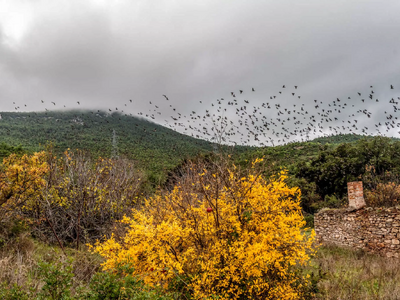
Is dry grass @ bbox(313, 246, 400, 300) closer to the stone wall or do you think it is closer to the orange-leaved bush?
the stone wall

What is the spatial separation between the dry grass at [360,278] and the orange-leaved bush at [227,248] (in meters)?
2.05

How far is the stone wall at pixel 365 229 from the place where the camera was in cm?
982

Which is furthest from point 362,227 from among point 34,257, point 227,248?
point 34,257

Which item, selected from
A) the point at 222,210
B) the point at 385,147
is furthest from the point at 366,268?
the point at 385,147

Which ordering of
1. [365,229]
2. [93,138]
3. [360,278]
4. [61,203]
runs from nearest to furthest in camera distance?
1. [360,278]
2. [365,229]
3. [61,203]
4. [93,138]

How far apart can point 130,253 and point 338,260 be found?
9266 mm

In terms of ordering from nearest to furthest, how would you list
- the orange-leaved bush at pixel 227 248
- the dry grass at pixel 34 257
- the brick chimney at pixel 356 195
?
the orange-leaved bush at pixel 227 248, the dry grass at pixel 34 257, the brick chimney at pixel 356 195

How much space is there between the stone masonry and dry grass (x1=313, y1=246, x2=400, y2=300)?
60 centimetres

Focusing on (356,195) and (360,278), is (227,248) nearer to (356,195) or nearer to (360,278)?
(360,278)

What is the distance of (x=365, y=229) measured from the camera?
10.9 meters

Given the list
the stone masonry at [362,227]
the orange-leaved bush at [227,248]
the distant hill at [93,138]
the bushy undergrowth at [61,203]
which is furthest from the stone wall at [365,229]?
the distant hill at [93,138]

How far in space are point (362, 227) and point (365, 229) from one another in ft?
0.52

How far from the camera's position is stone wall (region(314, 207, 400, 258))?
9820 millimetres

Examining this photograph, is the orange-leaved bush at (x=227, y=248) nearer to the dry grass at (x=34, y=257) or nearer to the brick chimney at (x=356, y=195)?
the dry grass at (x=34, y=257)
